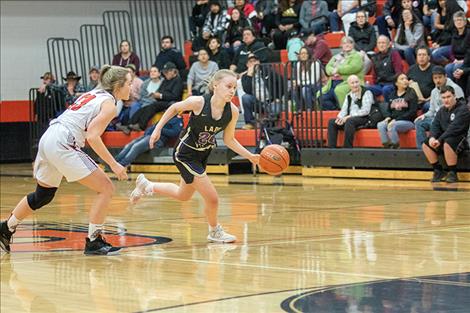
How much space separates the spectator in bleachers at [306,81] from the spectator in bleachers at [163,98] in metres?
3.26

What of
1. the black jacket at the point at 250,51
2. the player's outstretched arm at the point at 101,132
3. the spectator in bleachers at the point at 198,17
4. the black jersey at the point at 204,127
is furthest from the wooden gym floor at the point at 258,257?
the spectator in bleachers at the point at 198,17

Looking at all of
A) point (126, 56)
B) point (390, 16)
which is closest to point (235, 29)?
point (126, 56)

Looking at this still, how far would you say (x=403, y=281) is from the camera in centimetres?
658

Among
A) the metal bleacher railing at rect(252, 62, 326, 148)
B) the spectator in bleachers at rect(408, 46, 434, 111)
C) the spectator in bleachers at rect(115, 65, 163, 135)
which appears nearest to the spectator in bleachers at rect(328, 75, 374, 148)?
the metal bleacher railing at rect(252, 62, 326, 148)

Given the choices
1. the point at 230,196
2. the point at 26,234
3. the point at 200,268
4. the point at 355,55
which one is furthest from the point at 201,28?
the point at 200,268

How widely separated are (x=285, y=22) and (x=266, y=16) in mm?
720

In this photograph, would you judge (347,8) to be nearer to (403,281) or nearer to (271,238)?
(271,238)

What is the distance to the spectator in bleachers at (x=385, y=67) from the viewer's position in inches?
666

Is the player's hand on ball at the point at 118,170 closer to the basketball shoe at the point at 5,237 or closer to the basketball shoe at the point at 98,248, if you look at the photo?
the basketball shoe at the point at 98,248

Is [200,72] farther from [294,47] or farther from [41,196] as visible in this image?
[41,196]

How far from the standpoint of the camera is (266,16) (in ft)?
68.2

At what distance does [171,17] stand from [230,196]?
12.5 metres

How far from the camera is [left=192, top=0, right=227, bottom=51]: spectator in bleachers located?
21.4 m

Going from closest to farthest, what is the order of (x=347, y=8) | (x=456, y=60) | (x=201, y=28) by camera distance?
1. (x=456, y=60)
2. (x=347, y=8)
3. (x=201, y=28)
